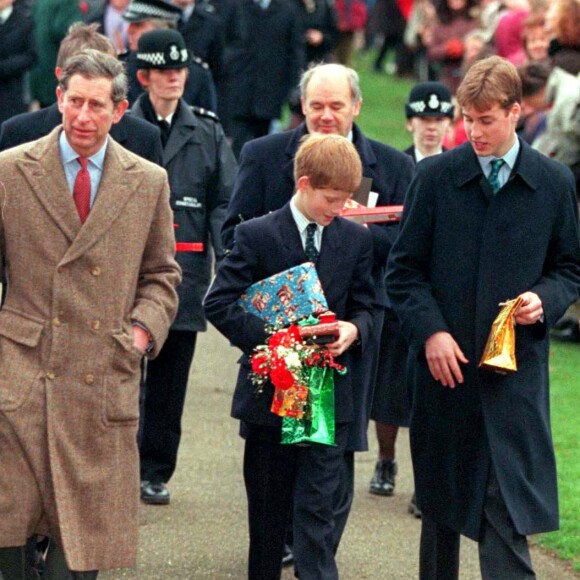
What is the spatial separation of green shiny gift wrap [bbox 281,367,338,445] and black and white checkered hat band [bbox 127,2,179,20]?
469 centimetres

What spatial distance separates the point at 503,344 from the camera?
19.0 feet

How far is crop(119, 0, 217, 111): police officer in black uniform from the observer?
9.86 metres

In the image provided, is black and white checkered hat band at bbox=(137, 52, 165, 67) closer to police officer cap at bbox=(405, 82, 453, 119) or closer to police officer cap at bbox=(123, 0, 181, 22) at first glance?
police officer cap at bbox=(405, 82, 453, 119)

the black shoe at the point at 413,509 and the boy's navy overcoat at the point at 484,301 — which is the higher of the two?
the boy's navy overcoat at the point at 484,301

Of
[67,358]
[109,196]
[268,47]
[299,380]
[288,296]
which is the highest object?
[268,47]

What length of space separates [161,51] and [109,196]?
2767mm

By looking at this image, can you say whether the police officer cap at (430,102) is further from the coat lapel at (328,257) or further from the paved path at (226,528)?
the coat lapel at (328,257)

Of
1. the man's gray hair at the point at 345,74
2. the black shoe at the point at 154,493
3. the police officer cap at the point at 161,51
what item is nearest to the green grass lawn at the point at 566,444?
the black shoe at the point at 154,493

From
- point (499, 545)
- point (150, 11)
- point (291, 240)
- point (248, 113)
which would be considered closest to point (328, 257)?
point (291, 240)

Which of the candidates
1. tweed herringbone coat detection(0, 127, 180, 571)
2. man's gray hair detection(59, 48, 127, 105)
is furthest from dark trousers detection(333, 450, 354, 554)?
man's gray hair detection(59, 48, 127, 105)

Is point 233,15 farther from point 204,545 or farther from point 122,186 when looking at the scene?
point 122,186

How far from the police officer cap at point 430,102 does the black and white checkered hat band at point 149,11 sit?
2.04 metres

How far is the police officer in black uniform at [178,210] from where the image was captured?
8.12 meters

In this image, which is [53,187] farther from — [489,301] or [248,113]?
[248,113]
